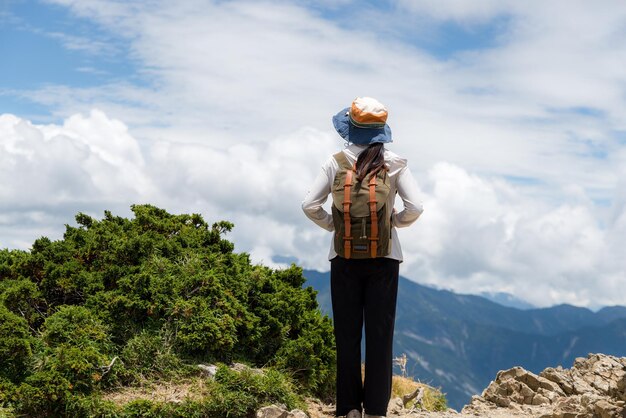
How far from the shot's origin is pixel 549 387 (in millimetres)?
10977

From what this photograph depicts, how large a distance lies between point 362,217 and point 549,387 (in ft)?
19.5

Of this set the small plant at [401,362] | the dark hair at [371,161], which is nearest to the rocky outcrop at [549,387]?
the small plant at [401,362]

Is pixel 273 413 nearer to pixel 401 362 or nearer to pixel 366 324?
pixel 366 324

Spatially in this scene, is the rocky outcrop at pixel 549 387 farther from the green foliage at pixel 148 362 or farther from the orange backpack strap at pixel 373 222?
the orange backpack strap at pixel 373 222

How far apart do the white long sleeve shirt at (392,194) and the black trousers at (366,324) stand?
23cm

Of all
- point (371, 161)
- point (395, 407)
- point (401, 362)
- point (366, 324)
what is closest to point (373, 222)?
point (371, 161)

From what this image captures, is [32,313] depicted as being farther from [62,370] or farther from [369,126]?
[369,126]

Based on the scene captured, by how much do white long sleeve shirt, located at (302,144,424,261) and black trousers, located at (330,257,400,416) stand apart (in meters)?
0.23

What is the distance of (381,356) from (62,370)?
349cm

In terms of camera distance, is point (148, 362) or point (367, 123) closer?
point (367, 123)

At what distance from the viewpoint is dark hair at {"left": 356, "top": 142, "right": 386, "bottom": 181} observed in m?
6.83

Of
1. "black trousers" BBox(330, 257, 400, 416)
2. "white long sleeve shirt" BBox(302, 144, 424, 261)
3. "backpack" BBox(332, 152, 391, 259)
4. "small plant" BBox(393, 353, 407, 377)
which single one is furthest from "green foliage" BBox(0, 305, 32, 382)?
"small plant" BBox(393, 353, 407, 377)

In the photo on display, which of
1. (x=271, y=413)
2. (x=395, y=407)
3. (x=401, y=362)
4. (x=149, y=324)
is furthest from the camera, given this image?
(x=401, y=362)

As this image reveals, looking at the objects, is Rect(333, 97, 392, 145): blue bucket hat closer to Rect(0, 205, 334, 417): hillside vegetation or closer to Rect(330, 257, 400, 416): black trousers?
Rect(330, 257, 400, 416): black trousers
